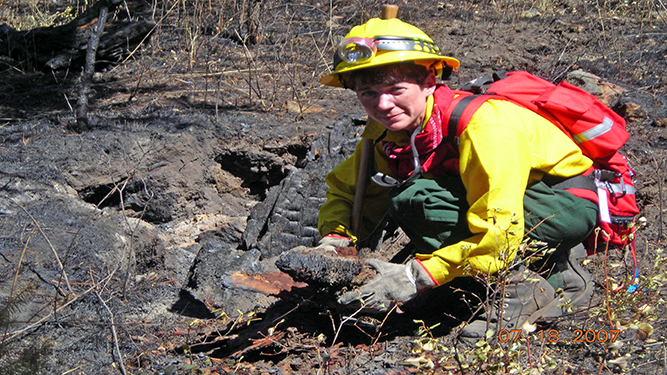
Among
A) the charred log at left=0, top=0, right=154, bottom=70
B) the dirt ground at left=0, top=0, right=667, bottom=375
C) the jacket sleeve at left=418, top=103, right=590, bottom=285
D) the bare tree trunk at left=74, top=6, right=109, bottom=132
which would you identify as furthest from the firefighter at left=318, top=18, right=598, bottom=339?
the charred log at left=0, top=0, right=154, bottom=70

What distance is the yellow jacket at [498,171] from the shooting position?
5.88 feet

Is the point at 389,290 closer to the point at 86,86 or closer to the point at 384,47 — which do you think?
the point at 384,47

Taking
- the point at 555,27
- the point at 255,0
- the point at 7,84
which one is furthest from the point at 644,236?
the point at 7,84

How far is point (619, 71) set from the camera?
16.3 feet

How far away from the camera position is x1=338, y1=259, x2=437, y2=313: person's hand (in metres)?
2.03

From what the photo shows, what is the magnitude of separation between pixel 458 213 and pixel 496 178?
0.46 meters

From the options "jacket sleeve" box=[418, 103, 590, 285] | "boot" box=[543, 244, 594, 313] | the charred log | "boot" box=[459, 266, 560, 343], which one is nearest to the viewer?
"jacket sleeve" box=[418, 103, 590, 285]

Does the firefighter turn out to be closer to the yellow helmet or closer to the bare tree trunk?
the yellow helmet

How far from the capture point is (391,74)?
2062 mm

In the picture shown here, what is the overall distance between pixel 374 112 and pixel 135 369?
58.0 inches

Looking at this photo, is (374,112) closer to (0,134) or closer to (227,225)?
(227,225)

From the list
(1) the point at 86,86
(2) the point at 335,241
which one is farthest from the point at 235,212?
(2) the point at 335,241

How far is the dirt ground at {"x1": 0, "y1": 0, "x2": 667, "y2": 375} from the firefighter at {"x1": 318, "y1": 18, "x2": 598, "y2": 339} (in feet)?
0.61

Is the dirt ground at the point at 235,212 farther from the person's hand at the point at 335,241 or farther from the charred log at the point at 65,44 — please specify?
the person's hand at the point at 335,241
